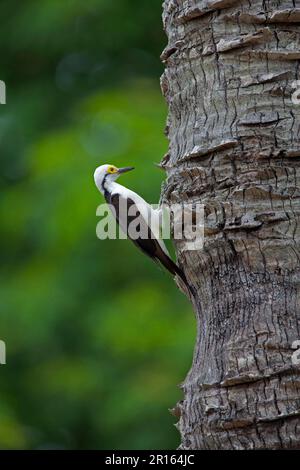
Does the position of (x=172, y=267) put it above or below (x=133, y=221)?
below

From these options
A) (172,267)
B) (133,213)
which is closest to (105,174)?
(133,213)

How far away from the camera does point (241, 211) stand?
5059 millimetres

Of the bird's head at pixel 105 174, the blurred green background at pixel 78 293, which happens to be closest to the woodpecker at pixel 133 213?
the bird's head at pixel 105 174

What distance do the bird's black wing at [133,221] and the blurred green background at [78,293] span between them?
1.47m

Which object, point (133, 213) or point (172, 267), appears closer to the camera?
point (172, 267)

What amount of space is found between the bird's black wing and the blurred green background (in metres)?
1.47

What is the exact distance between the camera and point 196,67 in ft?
17.7

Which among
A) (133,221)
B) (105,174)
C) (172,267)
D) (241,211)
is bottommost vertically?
(172,267)

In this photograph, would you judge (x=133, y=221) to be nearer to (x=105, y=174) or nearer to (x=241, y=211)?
(x=105, y=174)

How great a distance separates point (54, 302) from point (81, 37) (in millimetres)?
3493

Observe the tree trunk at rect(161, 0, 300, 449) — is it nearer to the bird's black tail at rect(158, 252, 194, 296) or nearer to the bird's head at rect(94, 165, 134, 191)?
the bird's black tail at rect(158, 252, 194, 296)

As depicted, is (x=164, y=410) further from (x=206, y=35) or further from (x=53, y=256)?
(x=206, y=35)

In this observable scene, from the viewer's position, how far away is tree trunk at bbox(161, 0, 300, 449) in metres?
4.79

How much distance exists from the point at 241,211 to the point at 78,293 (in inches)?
213
